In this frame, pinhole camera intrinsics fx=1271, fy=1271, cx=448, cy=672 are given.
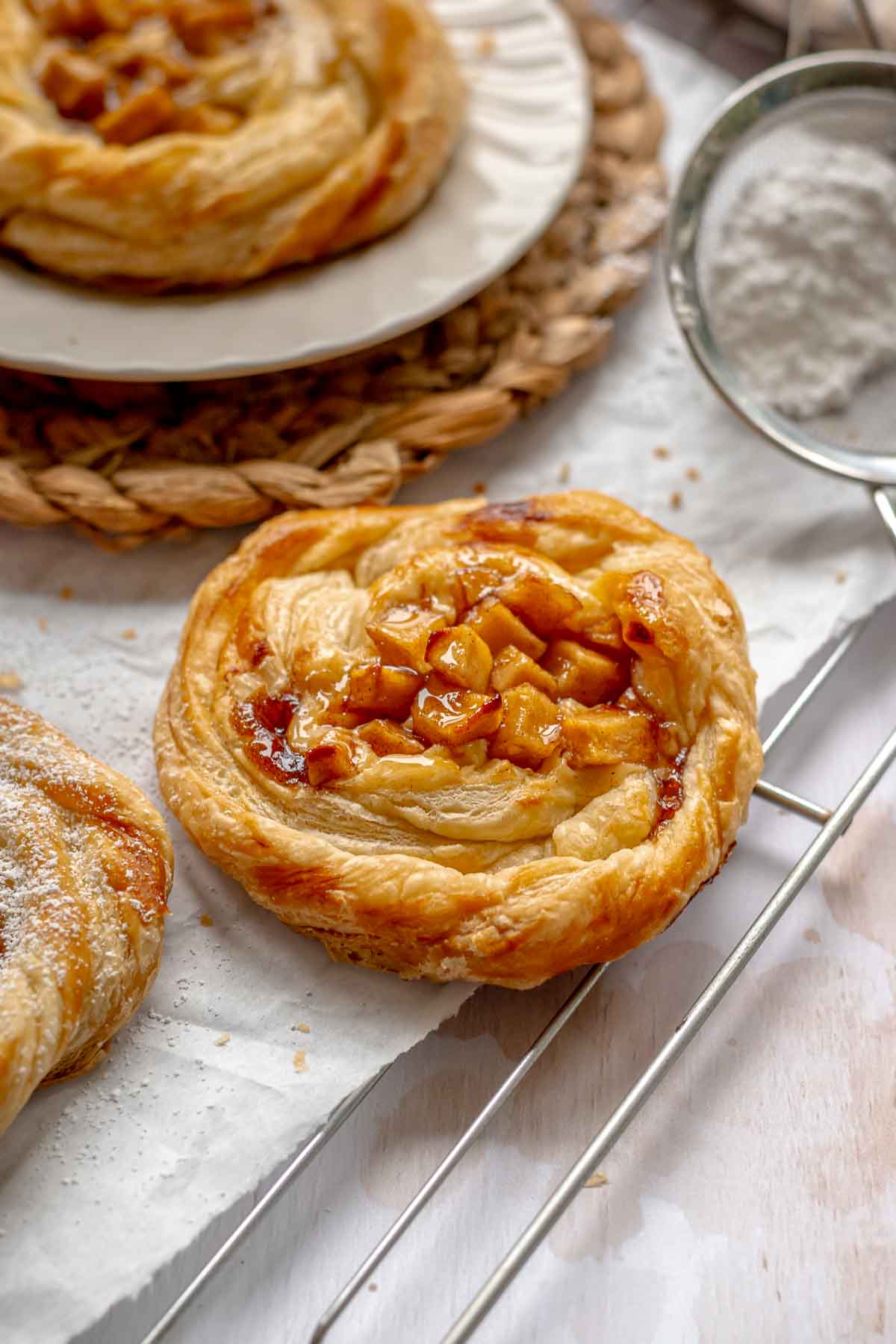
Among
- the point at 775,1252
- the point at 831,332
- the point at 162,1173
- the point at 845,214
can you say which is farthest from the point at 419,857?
the point at 845,214

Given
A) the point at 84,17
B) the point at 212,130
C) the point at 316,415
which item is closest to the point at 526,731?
the point at 316,415

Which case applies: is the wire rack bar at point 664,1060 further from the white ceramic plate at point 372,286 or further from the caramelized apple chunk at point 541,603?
the white ceramic plate at point 372,286

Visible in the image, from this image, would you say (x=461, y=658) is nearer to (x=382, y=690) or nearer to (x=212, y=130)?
(x=382, y=690)

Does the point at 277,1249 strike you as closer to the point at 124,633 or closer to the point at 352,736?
the point at 352,736

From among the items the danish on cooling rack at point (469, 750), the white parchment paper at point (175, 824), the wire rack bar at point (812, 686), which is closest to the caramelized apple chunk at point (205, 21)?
the white parchment paper at point (175, 824)

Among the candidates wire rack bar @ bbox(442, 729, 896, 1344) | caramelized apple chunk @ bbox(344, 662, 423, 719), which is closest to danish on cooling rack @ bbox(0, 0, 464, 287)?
caramelized apple chunk @ bbox(344, 662, 423, 719)
